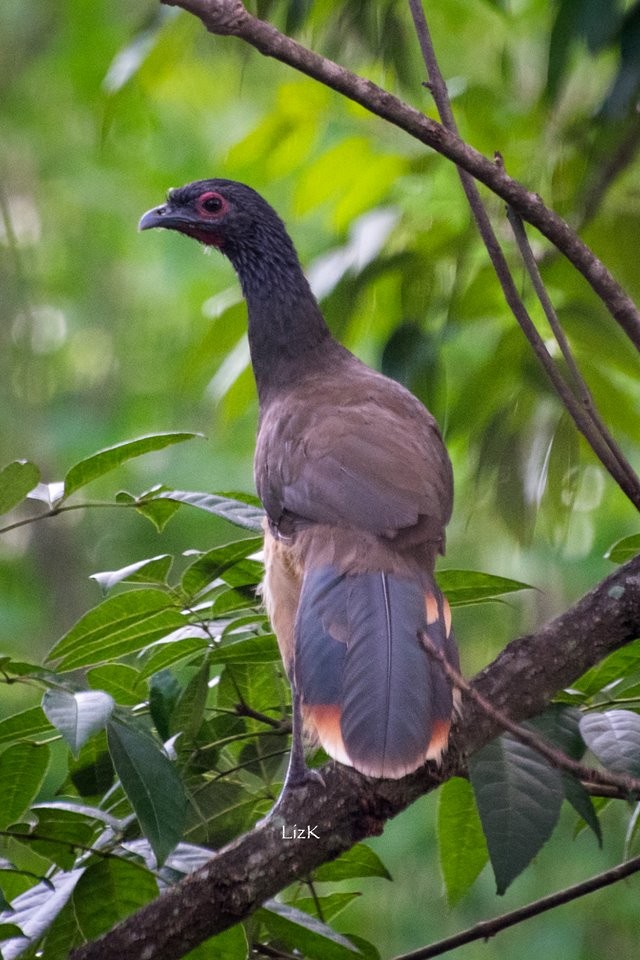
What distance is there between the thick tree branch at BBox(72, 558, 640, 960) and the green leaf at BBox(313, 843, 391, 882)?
0.15m

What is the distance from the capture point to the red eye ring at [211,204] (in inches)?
146

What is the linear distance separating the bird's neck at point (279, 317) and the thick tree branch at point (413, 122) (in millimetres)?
1227

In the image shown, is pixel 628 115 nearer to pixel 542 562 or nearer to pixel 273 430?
pixel 273 430

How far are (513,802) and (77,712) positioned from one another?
63 centimetres

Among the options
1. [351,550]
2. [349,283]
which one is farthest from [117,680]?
[349,283]

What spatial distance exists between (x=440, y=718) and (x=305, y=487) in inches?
28.9

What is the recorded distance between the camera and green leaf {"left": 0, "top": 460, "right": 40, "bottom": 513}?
1914 millimetres

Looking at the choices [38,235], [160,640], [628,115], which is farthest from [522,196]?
[38,235]

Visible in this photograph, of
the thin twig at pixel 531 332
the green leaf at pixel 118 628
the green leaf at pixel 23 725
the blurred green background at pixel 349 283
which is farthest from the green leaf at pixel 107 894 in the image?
the thin twig at pixel 531 332

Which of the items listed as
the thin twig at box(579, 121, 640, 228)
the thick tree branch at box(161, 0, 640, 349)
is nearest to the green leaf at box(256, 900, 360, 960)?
the thick tree branch at box(161, 0, 640, 349)

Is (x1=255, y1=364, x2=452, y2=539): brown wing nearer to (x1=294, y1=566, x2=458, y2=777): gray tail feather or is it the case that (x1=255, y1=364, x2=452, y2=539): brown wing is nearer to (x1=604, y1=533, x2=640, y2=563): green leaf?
(x1=294, y1=566, x2=458, y2=777): gray tail feather

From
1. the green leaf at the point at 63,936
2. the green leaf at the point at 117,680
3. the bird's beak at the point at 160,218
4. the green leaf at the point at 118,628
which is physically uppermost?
the bird's beak at the point at 160,218

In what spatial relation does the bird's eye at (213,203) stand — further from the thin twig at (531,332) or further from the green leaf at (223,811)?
the green leaf at (223,811)

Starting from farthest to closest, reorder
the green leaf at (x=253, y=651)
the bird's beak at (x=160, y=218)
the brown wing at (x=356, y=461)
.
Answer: the bird's beak at (x=160, y=218) → the brown wing at (x=356, y=461) → the green leaf at (x=253, y=651)
